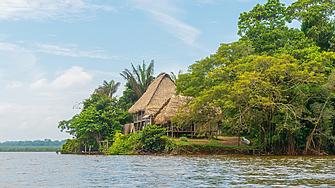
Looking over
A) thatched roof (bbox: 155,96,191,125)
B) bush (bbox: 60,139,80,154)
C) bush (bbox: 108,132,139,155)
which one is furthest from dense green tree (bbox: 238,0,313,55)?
bush (bbox: 60,139,80,154)

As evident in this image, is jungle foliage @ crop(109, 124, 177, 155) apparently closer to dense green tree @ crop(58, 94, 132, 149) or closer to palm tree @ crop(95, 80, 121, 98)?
dense green tree @ crop(58, 94, 132, 149)

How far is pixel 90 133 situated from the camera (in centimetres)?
3006

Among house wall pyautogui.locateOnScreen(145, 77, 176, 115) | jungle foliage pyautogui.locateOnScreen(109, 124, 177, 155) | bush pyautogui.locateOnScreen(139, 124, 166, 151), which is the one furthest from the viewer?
house wall pyautogui.locateOnScreen(145, 77, 176, 115)

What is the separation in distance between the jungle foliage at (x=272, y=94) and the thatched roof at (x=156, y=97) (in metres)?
3.19

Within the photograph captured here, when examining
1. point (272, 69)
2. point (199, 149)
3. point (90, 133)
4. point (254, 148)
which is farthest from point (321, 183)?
point (90, 133)

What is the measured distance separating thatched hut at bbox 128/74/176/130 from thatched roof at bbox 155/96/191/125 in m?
1.18

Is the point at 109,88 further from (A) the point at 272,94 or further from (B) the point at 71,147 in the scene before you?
(A) the point at 272,94

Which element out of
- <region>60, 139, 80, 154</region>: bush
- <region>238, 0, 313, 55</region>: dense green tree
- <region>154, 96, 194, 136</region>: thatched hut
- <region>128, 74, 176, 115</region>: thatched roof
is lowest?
<region>60, 139, 80, 154</region>: bush

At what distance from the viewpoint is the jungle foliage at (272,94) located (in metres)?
18.0

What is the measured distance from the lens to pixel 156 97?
28.0 meters

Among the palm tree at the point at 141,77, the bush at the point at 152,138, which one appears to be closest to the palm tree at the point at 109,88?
the palm tree at the point at 141,77

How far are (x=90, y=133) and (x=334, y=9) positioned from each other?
24.1 m

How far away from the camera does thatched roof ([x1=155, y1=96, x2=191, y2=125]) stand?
23.5m

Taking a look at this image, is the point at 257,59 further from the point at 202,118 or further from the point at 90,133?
the point at 90,133
